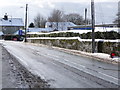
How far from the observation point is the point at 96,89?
29.0 ft

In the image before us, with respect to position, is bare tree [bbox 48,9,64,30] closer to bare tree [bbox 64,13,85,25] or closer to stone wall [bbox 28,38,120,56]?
bare tree [bbox 64,13,85,25]

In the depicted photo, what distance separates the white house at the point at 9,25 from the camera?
124 m

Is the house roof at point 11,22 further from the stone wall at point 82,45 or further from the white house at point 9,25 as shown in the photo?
the stone wall at point 82,45

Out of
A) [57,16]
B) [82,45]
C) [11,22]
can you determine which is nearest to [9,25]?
[11,22]

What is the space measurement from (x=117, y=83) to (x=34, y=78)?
335 centimetres

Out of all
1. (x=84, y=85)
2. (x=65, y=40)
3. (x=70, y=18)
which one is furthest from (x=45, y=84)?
(x=70, y=18)

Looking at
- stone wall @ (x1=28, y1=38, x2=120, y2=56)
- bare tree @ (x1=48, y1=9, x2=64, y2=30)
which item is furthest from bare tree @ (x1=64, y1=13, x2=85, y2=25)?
stone wall @ (x1=28, y1=38, x2=120, y2=56)

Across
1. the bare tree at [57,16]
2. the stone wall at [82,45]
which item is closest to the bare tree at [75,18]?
the bare tree at [57,16]

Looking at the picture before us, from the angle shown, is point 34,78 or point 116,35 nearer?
point 34,78

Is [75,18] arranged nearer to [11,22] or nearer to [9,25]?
[11,22]

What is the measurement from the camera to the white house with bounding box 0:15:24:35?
4889 inches

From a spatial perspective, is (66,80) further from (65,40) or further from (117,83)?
(65,40)

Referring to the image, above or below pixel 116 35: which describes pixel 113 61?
below

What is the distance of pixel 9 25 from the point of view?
408 feet
